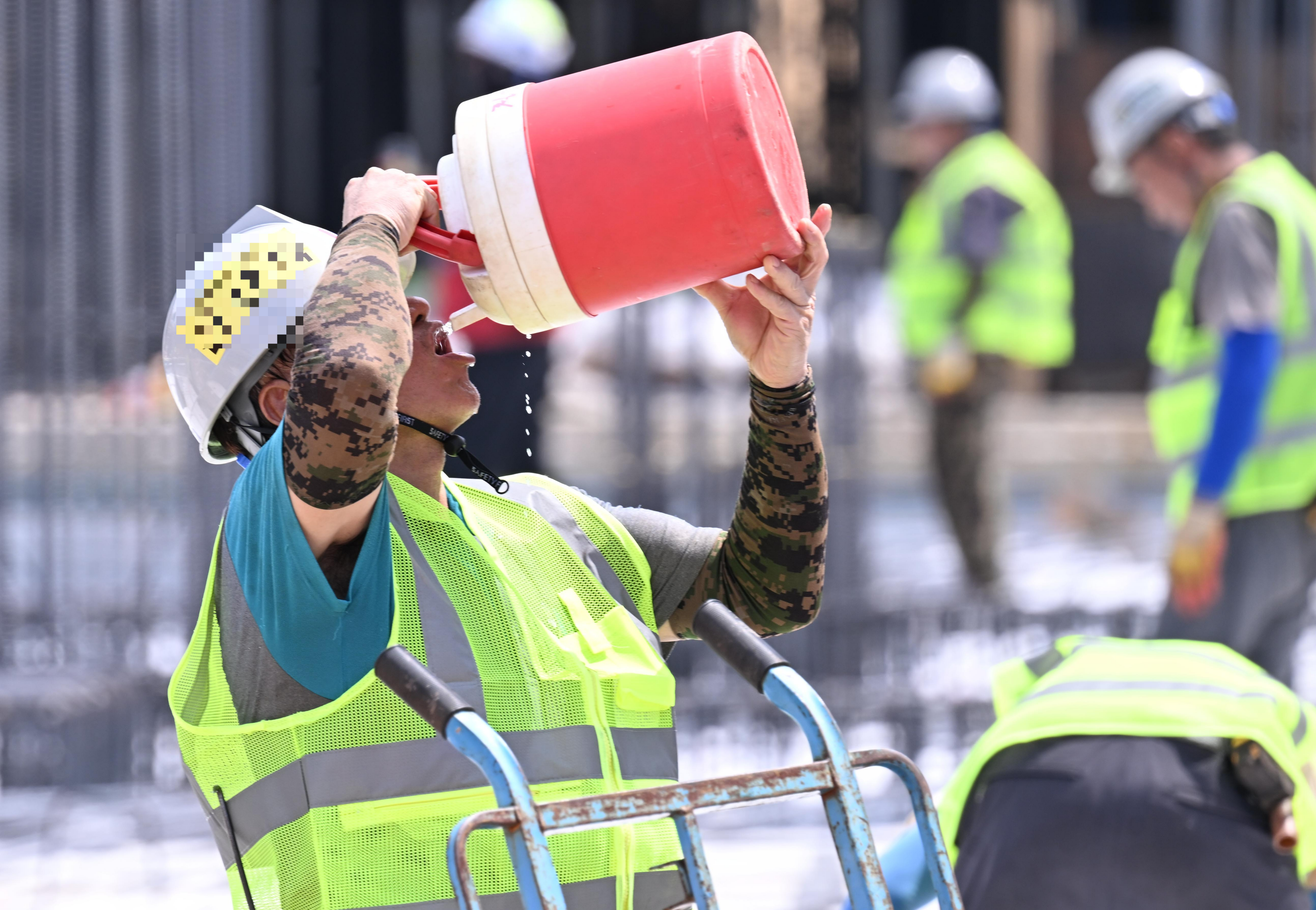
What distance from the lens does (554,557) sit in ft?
7.67

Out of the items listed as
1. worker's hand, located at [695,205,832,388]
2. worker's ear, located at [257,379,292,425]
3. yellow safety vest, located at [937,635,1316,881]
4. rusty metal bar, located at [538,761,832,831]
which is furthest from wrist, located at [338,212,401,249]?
yellow safety vest, located at [937,635,1316,881]

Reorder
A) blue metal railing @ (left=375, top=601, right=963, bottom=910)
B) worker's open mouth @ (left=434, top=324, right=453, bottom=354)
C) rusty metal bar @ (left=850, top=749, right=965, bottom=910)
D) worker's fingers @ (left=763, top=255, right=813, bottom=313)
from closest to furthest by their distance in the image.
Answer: blue metal railing @ (left=375, top=601, right=963, bottom=910) → rusty metal bar @ (left=850, top=749, right=965, bottom=910) → worker's fingers @ (left=763, top=255, right=813, bottom=313) → worker's open mouth @ (left=434, top=324, right=453, bottom=354)

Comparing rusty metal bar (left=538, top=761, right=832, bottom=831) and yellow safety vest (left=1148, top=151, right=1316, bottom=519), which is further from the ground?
yellow safety vest (left=1148, top=151, right=1316, bottom=519)

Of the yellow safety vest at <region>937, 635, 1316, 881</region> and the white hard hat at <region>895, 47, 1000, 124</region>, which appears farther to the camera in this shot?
the white hard hat at <region>895, 47, 1000, 124</region>

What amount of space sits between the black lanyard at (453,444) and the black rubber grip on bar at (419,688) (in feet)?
1.45

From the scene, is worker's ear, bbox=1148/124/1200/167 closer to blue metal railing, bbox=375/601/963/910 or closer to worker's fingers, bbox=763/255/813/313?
worker's fingers, bbox=763/255/813/313

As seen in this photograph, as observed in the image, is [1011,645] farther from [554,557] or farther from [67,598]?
[554,557]

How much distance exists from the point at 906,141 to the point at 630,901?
6.19 m

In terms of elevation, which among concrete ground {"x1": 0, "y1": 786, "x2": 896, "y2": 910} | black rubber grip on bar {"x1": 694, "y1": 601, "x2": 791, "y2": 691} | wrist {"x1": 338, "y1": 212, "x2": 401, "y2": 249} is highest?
wrist {"x1": 338, "y1": 212, "x2": 401, "y2": 249}

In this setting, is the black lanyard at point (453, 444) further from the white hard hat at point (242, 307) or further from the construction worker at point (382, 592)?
the white hard hat at point (242, 307)

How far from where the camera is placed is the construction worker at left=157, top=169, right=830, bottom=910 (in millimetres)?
2016

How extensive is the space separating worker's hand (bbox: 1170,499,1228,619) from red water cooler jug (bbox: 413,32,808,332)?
101 inches

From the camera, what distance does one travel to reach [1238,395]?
4398 mm

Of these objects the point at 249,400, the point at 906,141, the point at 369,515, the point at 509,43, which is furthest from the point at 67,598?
the point at 906,141
